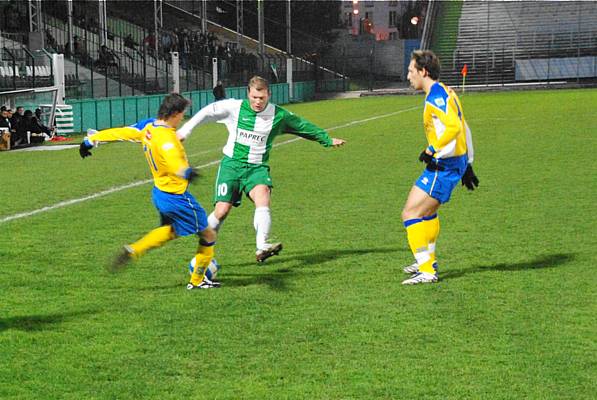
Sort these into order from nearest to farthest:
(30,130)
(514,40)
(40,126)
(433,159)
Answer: (433,159) → (30,130) → (40,126) → (514,40)

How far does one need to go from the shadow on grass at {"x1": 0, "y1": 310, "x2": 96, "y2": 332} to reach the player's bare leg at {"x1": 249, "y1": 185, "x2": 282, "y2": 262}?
2240 millimetres

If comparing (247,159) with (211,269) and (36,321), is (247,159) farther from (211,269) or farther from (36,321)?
(36,321)

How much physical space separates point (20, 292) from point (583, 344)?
4.71 metres

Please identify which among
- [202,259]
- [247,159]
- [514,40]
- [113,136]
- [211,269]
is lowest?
[211,269]

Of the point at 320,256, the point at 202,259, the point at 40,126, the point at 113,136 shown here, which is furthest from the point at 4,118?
the point at 202,259

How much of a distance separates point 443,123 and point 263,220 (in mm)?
2037

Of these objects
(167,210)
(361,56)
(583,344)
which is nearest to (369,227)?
(167,210)

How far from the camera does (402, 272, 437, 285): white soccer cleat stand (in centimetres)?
912

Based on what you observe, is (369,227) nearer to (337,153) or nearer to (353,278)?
(353,278)

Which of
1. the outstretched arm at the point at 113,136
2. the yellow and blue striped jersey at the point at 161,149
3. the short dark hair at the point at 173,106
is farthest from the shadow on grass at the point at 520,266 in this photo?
the outstretched arm at the point at 113,136

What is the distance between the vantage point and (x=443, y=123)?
8.91 metres

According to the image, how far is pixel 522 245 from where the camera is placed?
11.1 metres

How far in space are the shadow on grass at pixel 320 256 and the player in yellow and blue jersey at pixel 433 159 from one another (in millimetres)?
1239

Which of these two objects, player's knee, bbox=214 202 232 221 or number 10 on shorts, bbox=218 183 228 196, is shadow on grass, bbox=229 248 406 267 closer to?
player's knee, bbox=214 202 232 221
